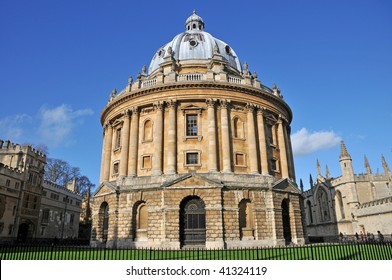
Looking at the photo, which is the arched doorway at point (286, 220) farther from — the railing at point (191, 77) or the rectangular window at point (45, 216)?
the rectangular window at point (45, 216)

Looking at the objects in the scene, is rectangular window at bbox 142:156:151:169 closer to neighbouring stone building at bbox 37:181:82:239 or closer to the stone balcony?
the stone balcony

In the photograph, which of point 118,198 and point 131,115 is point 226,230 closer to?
point 118,198

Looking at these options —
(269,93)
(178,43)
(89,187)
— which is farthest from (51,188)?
(269,93)

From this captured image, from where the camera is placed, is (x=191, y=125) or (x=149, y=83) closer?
(x=191, y=125)

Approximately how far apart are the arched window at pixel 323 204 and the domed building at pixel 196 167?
29345mm

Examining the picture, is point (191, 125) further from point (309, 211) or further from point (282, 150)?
point (309, 211)

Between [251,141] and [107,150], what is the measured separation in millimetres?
15329

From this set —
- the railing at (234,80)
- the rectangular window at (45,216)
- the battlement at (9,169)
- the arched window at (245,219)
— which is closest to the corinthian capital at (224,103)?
the railing at (234,80)

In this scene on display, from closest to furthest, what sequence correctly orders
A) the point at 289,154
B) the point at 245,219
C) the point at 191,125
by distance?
the point at 245,219
the point at 191,125
the point at 289,154

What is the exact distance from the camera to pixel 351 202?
1919 inches

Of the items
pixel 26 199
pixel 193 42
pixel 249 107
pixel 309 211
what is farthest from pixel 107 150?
pixel 309 211

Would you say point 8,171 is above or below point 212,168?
above

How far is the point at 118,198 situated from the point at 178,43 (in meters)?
21.4
